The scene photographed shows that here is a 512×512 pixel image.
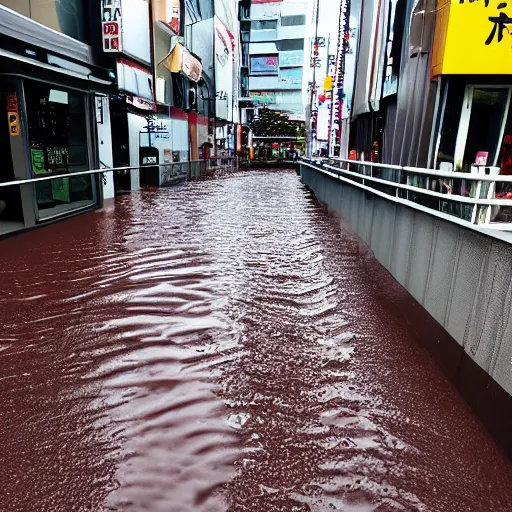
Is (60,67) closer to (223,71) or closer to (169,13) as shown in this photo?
(169,13)

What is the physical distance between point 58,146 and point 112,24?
6.73 meters

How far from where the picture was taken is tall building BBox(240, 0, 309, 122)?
276 feet

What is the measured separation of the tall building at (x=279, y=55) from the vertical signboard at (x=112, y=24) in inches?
2709

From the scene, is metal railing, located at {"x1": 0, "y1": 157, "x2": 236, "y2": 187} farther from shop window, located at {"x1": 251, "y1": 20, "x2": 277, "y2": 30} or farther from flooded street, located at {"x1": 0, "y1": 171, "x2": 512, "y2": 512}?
shop window, located at {"x1": 251, "y1": 20, "x2": 277, "y2": 30}

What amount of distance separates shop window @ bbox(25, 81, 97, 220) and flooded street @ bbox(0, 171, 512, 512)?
14.8ft

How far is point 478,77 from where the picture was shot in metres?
10.1

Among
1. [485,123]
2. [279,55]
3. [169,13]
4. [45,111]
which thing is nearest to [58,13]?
[45,111]

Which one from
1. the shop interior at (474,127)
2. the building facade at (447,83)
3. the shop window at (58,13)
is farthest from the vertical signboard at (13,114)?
the shop interior at (474,127)

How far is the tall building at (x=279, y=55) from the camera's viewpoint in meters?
84.1

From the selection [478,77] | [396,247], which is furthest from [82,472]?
[478,77]

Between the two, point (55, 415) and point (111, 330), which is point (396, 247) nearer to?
point (111, 330)

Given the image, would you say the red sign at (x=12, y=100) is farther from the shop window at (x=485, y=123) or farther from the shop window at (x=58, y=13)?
the shop window at (x=485, y=123)

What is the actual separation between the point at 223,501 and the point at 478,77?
10.2 meters

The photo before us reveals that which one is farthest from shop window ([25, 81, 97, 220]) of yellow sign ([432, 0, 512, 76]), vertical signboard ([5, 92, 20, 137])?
yellow sign ([432, 0, 512, 76])
